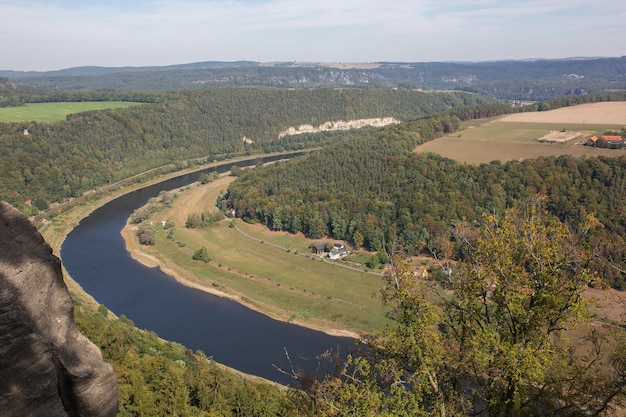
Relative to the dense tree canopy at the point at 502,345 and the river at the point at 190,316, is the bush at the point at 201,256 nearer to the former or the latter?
the river at the point at 190,316

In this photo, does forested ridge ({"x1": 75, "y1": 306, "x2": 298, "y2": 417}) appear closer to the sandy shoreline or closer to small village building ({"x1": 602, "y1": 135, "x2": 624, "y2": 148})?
the sandy shoreline

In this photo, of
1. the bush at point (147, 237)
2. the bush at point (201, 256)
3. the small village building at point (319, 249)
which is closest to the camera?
the bush at point (201, 256)

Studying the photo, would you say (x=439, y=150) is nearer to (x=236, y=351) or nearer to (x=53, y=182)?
(x=236, y=351)

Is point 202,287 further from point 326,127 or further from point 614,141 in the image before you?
point 326,127

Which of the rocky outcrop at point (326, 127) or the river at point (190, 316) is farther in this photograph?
the rocky outcrop at point (326, 127)

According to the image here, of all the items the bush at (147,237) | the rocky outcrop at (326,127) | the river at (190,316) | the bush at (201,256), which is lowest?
the river at (190,316)

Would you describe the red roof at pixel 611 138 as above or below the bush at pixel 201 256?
above

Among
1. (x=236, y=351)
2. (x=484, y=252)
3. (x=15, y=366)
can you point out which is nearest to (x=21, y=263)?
(x=15, y=366)

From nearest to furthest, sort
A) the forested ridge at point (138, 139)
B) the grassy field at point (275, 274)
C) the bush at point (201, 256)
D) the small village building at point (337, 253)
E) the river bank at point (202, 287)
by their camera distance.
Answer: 1. the river bank at point (202, 287)
2. the grassy field at point (275, 274)
3. the bush at point (201, 256)
4. the small village building at point (337, 253)
5. the forested ridge at point (138, 139)

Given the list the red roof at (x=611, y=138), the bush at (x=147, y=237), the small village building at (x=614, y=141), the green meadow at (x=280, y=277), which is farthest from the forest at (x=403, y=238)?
the bush at (x=147, y=237)
